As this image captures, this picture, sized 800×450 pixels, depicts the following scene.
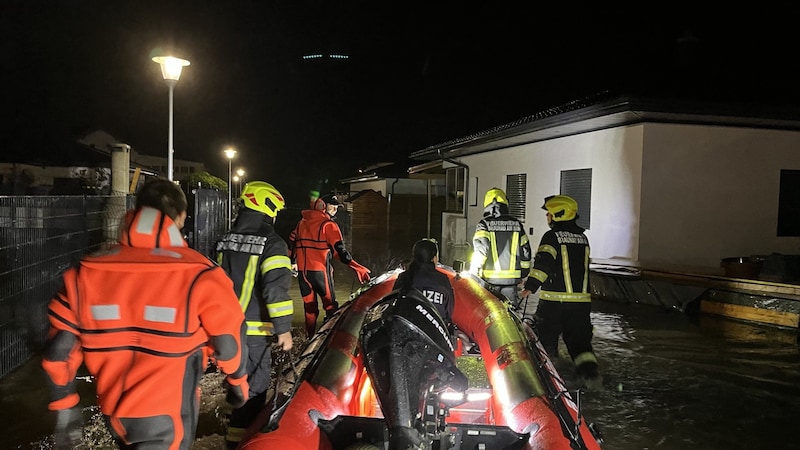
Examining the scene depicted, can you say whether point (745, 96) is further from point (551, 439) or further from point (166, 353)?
point (166, 353)

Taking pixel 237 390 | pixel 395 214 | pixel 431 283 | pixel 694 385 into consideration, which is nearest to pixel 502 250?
pixel 694 385

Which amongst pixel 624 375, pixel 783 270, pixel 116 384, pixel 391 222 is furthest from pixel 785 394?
pixel 391 222

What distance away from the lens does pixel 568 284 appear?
19.0 ft

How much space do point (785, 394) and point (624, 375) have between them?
1526mm

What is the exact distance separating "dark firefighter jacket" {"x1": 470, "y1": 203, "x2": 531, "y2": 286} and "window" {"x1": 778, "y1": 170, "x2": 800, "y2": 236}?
7737 millimetres

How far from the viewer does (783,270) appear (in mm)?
10492

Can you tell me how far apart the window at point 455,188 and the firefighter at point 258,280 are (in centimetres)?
1583

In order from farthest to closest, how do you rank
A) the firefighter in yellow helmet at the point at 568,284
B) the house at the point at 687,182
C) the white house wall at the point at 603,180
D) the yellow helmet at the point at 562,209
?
the white house wall at the point at 603,180 → the house at the point at 687,182 → the yellow helmet at the point at 562,209 → the firefighter in yellow helmet at the point at 568,284

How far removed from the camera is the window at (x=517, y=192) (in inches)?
619

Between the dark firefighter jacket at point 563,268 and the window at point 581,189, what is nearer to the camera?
the dark firefighter jacket at point 563,268

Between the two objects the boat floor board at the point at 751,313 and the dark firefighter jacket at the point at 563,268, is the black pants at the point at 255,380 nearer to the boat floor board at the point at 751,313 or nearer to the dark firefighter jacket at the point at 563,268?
the dark firefighter jacket at the point at 563,268

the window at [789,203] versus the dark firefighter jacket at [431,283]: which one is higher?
the window at [789,203]

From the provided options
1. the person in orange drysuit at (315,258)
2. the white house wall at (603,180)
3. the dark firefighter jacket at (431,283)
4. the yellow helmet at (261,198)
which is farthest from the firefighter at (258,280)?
the white house wall at (603,180)

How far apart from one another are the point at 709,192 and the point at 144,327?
11296 mm
